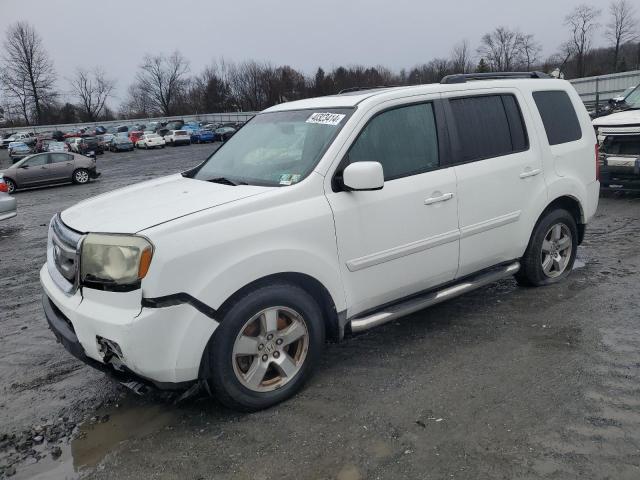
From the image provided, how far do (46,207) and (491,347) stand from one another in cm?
1440

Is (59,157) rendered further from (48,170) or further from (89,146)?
(89,146)

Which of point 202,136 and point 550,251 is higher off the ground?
point 550,251

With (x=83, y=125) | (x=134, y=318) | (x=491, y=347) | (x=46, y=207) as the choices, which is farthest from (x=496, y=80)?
(x=83, y=125)

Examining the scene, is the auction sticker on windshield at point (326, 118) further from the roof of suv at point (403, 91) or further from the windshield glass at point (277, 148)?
the roof of suv at point (403, 91)

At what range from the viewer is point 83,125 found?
81.1m

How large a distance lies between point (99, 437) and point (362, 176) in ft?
7.40

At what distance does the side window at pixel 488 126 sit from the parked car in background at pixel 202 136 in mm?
46952

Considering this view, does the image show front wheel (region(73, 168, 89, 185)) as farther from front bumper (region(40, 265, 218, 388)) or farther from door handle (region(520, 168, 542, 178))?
door handle (region(520, 168, 542, 178))

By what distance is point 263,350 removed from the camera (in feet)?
11.1

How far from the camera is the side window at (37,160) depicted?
20875 millimetres

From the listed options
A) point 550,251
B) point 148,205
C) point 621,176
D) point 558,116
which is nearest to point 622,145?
point 621,176

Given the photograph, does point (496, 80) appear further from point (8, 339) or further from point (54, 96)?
point (54, 96)

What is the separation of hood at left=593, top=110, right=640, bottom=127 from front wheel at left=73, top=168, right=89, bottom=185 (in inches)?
749

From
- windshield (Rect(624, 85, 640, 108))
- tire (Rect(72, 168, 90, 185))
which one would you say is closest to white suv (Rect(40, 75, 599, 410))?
windshield (Rect(624, 85, 640, 108))
